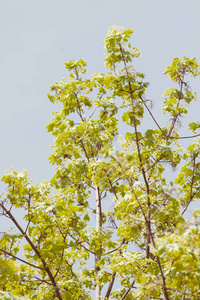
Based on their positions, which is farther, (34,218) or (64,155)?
(64,155)

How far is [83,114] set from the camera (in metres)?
11.8

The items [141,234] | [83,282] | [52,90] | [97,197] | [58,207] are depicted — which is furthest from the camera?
[52,90]

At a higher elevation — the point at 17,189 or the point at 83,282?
the point at 17,189

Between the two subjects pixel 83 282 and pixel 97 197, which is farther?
pixel 97 197

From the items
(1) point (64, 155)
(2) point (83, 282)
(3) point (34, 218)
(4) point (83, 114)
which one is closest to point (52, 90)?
(4) point (83, 114)

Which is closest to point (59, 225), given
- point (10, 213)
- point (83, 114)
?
point (10, 213)

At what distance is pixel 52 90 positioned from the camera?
38.6 feet

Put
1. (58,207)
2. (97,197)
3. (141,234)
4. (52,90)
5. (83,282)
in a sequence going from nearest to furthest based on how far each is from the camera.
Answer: (58,207), (141,234), (83,282), (97,197), (52,90)

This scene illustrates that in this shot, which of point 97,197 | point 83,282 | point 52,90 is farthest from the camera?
point 52,90

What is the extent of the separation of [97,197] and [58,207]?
9.99 ft

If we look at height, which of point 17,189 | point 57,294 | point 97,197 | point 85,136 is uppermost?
point 85,136

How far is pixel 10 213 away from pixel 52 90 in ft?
16.2

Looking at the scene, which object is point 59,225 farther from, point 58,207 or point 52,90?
point 52,90

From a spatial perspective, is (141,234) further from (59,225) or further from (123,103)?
(123,103)
